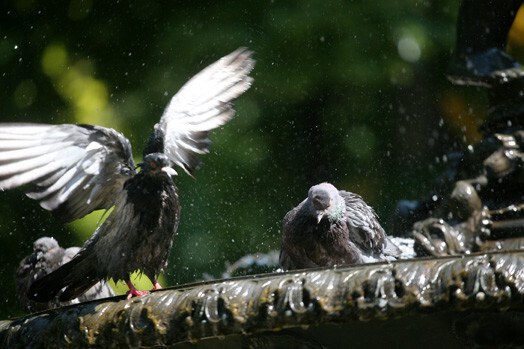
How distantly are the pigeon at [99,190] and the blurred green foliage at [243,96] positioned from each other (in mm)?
3550

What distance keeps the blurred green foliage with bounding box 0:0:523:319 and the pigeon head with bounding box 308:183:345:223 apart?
10.6 feet

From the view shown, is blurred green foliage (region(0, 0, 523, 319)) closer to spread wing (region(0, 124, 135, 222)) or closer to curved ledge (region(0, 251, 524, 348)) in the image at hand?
spread wing (region(0, 124, 135, 222))

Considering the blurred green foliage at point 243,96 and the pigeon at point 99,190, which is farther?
the blurred green foliage at point 243,96

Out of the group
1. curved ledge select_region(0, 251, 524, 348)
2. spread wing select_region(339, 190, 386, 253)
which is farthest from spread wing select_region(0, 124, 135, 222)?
spread wing select_region(339, 190, 386, 253)

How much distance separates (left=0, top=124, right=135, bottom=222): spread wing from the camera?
11.6 feet

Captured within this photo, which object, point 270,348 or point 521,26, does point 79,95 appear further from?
point 270,348

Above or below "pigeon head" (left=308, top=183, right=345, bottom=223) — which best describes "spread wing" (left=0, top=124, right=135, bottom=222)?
above

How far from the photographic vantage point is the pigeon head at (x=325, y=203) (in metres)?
4.35

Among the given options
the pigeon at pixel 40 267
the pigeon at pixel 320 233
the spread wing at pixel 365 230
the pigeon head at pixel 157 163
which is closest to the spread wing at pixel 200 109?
the pigeon head at pixel 157 163

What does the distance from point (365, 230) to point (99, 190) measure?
1.69 m

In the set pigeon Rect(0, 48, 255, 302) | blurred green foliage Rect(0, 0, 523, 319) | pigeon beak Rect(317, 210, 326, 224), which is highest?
pigeon Rect(0, 48, 255, 302)

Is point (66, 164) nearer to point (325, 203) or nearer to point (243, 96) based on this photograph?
point (325, 203)

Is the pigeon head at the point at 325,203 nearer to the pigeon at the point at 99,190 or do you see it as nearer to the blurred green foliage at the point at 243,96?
the pigeon at the point at 99,190

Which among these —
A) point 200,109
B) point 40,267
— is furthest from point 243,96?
point 200,109
